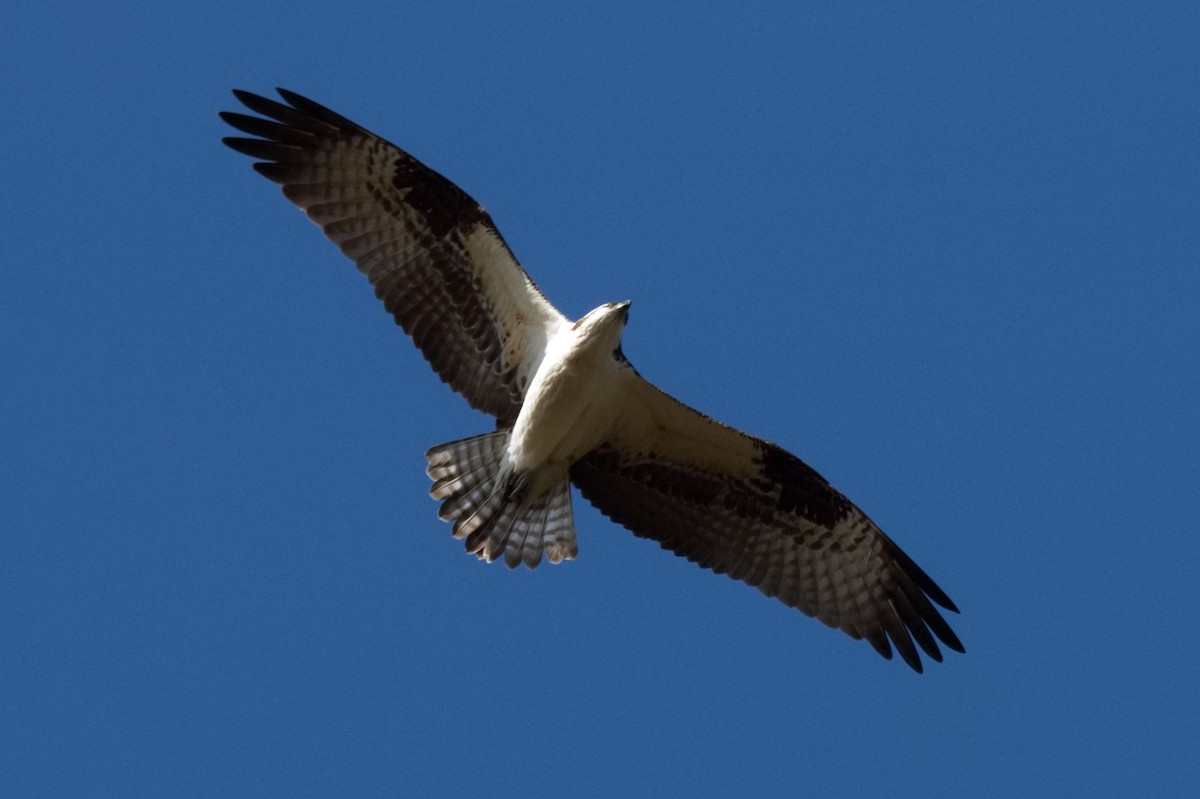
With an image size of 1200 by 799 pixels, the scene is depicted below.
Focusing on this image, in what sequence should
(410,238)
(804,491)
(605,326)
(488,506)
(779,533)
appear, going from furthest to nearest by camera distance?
(779,533)
(804,491)
(410,238)
(488,506)
(605,326)

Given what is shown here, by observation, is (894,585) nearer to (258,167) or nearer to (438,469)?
(438,469)

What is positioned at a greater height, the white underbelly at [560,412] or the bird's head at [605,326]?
the bird's head at [605,326]

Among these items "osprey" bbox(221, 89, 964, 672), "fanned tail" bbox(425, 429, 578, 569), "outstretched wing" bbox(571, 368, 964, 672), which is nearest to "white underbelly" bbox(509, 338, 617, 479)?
"osprey" bbox(221, 89, 964, 672)

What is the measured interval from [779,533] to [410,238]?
3219 millimetres

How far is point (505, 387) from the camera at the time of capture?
1355cm

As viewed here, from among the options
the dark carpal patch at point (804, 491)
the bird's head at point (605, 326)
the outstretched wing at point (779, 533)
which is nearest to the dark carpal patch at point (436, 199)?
the bird's head at point (605, 326)

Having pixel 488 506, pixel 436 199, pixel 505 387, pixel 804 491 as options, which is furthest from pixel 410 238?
pixel 804 491

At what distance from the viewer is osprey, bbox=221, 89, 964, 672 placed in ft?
43.8

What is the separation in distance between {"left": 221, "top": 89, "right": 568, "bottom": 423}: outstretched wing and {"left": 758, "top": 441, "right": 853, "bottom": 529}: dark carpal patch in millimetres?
1807

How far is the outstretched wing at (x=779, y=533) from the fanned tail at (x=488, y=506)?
0.62 meters

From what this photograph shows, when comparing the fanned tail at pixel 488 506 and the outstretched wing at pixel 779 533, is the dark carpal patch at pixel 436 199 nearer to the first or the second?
the fanned tail at pixel 488 506

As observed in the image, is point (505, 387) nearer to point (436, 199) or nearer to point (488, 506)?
point (488, 506)

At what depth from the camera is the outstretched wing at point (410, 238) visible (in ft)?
44.2

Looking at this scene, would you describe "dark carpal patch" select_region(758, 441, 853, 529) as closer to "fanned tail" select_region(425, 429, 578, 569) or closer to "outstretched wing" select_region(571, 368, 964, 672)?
"outstretched wing" select_region(571, 368, 964, 672)
